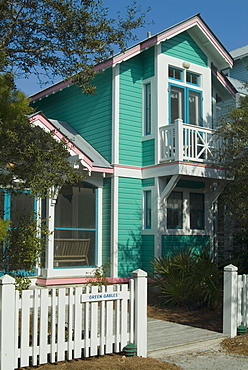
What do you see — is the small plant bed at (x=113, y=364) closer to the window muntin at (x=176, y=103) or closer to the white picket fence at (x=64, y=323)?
Result: the white picket fence at (x=64, y=323)

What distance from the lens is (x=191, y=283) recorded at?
11.1 metres

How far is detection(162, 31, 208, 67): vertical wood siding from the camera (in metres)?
14.6

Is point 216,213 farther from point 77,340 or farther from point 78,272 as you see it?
point 77,340

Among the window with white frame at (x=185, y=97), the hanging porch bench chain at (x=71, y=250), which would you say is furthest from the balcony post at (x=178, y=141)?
the hanging porch bench chain at (x=71, y=250)

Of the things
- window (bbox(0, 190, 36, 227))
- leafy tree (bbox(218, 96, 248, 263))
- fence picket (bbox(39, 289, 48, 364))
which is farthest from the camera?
window (bbox(0, 190, 36, 227))

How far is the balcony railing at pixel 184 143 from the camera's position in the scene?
1296cm

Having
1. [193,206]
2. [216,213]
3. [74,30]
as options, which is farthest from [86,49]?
[216,213]

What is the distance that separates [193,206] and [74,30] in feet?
28.3

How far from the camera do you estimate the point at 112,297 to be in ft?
22.3

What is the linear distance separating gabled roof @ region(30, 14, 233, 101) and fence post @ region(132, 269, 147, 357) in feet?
26.3

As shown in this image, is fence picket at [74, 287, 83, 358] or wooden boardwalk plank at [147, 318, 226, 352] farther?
wooden boardwalk plank at [147, 318, 226, 352]

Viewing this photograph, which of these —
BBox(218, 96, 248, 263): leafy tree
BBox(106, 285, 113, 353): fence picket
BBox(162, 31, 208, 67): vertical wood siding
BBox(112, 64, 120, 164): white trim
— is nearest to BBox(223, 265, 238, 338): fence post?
BBox(218, 96, 248, 263): leafy tree

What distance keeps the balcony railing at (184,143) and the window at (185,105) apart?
2.96 feet

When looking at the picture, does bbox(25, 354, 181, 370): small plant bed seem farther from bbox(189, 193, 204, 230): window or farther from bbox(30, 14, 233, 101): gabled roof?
bbox(30, 14, 233, 101): gabled roof
